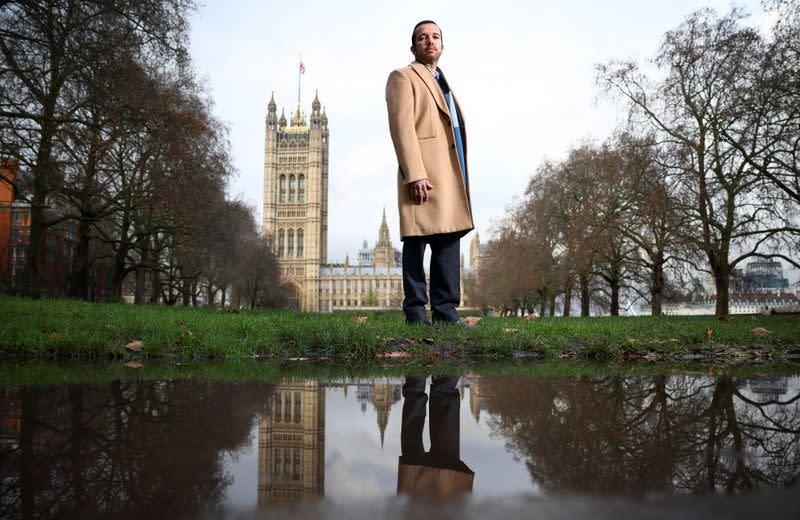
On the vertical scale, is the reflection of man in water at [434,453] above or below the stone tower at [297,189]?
below

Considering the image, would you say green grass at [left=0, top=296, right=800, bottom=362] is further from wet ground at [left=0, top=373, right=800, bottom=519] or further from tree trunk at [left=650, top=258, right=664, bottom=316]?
tree trunk at [left=650, top=258, right=664, bottom=316]

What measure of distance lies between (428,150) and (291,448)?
3.47m

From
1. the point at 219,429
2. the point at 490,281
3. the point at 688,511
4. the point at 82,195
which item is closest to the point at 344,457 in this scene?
the point at 219,429

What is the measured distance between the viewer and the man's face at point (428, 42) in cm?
466

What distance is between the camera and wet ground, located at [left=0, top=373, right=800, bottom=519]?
31.9 inches

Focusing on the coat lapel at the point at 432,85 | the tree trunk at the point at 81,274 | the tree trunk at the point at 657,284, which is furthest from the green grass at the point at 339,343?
the tree trunk at the point at 657,284

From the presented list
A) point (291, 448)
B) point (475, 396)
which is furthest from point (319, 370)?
point (291, 448)

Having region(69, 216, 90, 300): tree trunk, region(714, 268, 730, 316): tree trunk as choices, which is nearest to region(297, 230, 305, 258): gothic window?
region(69, 216, 90, 300): tree trunk

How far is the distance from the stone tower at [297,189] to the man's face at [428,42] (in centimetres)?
8221

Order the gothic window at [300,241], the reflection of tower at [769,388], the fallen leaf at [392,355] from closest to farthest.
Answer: the reflection of tower at [769,388]
the fallen leaf at [392,355]
the gothic window at [300,241]

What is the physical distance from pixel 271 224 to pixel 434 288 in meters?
84.7

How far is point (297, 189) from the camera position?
87562 mm

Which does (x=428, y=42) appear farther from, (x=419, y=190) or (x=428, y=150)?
(x=419, y=190)

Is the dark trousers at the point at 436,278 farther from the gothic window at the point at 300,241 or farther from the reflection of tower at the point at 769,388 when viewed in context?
the gothic window at the point at 300,241
